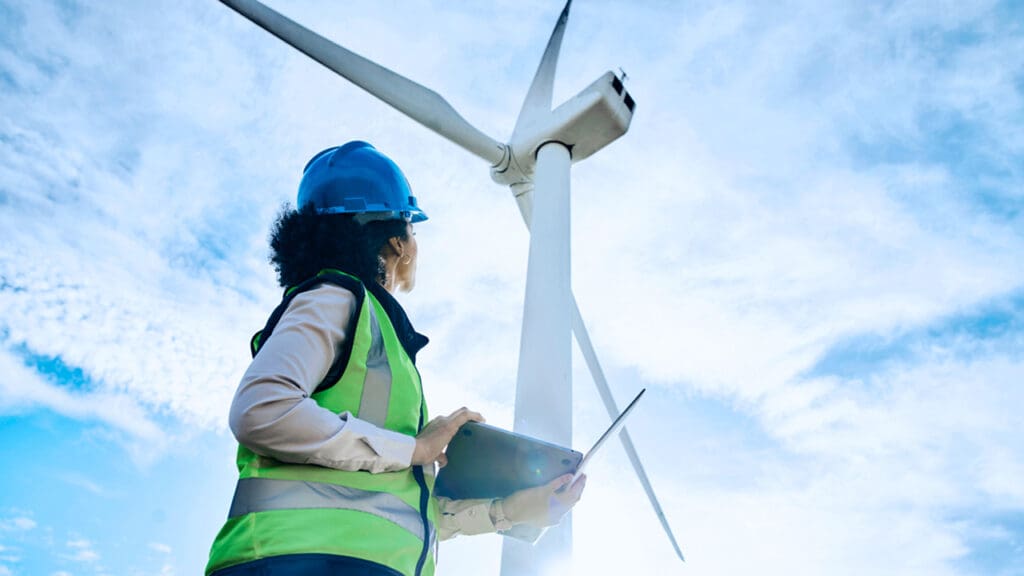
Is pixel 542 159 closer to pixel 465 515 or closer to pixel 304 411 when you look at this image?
pixel 465 515

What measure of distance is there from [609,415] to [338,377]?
7572mm

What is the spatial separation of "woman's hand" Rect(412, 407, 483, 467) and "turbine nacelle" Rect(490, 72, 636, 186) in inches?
281

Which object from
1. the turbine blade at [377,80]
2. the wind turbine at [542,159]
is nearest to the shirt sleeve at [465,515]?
the wind turbine at [542,159]

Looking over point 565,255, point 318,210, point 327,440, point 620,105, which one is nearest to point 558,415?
point 565,255

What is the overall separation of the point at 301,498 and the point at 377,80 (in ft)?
26.1

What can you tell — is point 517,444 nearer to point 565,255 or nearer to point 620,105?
point 565,255

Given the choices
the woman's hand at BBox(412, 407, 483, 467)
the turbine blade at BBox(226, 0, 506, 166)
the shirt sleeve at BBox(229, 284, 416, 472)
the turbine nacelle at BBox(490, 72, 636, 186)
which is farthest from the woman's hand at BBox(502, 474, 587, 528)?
the turbine blade at BBox(226, 0, 506, 166)

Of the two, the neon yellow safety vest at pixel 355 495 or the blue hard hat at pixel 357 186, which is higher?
the blue hard hat at pixel 357 186

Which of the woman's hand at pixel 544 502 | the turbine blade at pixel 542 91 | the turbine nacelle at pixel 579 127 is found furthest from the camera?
the turbine blade at pixel 542 91

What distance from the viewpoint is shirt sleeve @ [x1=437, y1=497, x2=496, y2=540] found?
3.42 meters

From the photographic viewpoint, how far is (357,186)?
134 inches

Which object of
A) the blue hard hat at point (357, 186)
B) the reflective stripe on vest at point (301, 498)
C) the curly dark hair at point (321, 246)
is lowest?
the reflective stripe on vest at point (301, 498)

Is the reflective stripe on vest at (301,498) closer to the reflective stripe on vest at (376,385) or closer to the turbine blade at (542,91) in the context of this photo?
the reflective stripe on vest at (376,385)

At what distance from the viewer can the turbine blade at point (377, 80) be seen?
29.9 feet
